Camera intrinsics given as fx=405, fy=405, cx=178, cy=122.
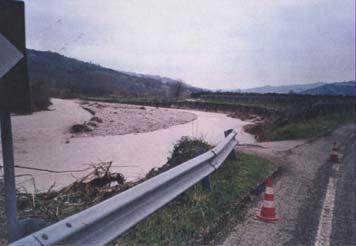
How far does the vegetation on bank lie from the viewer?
3.73 metres

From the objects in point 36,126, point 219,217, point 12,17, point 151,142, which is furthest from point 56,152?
point 12,17

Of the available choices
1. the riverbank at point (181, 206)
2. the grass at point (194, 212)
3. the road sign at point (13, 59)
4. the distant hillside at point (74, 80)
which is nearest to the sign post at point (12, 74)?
the road sign at point (13, 59)

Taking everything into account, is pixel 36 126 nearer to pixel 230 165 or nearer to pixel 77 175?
pixel 77 175

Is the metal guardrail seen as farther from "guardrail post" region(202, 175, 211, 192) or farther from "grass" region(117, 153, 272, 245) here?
"guardrail post" region(202, 175, 211, 192)

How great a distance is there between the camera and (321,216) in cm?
485

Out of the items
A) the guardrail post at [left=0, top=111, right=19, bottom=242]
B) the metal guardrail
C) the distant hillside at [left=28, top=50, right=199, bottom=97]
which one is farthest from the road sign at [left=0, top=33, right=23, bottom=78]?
the distant hillside at [left=28, top=50, right=199, bottom=97]

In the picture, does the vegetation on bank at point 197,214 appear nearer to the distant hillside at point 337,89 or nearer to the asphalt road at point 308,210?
the asphalt road at point 308,210

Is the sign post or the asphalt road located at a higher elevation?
the sign post

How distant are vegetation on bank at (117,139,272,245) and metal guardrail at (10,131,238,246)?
32 cm

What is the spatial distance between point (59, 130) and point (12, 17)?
1855 centimetres

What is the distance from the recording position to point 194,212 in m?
4.43

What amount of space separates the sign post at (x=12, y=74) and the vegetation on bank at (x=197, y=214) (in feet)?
4.35

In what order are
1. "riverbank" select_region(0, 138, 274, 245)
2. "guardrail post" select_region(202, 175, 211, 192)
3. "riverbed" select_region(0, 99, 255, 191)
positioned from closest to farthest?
1. "riverbank" select_region(0, 138, 274, 245)
2. "guardrail post" select_region(202, 175, 211, 192)
3. "riverbed" select_region(0, 99, 255, 191)

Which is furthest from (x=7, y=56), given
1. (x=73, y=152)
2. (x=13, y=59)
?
(x=73, y=152)
